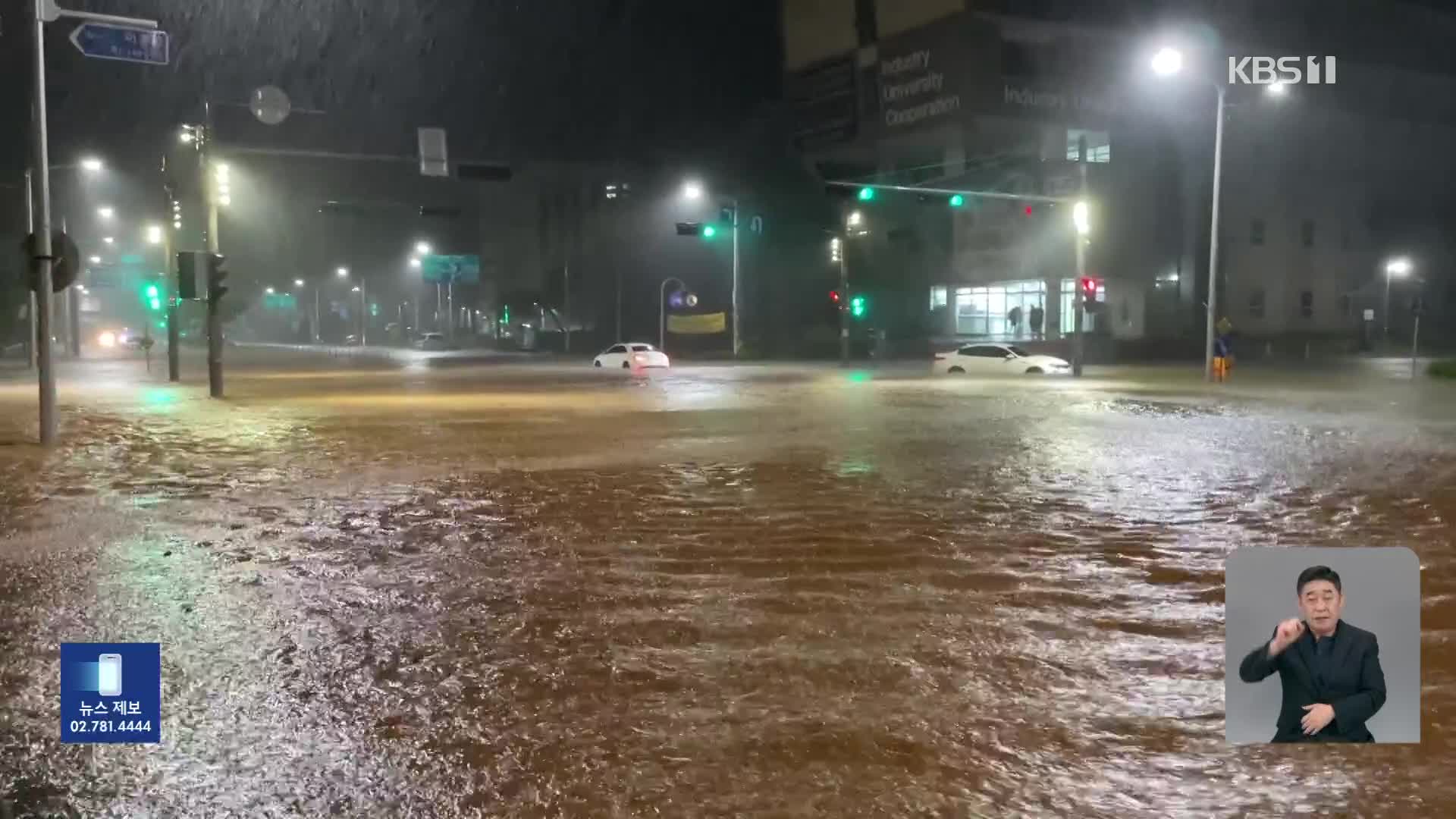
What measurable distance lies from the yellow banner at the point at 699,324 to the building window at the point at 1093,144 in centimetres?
2142

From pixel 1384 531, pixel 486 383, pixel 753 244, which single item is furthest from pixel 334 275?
pixel 1384 531

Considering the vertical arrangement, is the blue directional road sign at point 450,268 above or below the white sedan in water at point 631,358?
above

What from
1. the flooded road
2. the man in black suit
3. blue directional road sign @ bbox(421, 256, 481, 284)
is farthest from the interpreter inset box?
blue directional road sign @ bbox(421, 256, 481, 284)

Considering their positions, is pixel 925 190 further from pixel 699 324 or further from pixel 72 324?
pixel 72 324

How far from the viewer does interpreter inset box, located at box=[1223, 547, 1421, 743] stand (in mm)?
4098

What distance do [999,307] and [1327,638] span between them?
59.6 m

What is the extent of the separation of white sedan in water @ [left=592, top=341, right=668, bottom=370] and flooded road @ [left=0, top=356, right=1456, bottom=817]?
106ft

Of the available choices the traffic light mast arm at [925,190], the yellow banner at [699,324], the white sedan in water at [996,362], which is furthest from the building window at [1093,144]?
the traffic light mast arm at [925,190]

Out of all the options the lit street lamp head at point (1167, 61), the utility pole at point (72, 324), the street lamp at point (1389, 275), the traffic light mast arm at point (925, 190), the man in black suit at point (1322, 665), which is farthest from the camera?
the utility pole at point (72, 324)

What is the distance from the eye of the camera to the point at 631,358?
163ft

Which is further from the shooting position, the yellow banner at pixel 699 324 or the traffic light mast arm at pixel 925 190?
the yellow banner at pixel 699 324

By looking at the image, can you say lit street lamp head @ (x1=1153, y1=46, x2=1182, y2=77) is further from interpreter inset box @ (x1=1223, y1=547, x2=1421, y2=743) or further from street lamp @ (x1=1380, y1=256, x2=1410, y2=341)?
street lamp @ (x1=1380, y1=256, x2=1410, y2=341)

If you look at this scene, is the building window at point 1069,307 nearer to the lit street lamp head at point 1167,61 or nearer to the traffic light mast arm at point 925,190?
the traffic light mast arm at point 925,190

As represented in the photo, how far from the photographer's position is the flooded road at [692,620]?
485 cm
